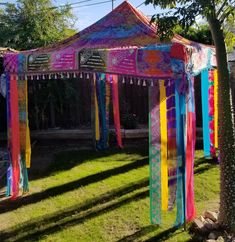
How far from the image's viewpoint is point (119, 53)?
561cm

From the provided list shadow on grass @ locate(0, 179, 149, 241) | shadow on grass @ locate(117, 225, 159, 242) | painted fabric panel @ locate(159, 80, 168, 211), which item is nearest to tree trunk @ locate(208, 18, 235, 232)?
painted fabric panel @ locate(159, 80, 168, 211)

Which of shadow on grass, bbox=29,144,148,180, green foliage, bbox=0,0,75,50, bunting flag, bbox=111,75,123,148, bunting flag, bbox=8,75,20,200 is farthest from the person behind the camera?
green foliage, bbox=0,0,75,50

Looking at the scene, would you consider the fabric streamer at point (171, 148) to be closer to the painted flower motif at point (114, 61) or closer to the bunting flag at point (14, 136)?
the painted flower motif at point (114, 61)

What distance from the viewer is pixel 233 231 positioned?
17.1ft

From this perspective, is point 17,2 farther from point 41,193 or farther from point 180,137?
point 180,137

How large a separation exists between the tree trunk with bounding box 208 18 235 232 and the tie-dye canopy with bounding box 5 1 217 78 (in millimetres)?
471

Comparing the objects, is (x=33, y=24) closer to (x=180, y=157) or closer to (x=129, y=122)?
(x=129, y=122)

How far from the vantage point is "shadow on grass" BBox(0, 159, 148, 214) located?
687 cm

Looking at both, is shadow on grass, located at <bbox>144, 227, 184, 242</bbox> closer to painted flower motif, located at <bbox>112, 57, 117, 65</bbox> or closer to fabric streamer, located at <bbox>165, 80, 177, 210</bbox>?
fabric streamer, located at <bbox>165, 80, 177, 210</bbox>

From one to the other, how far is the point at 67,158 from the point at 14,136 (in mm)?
2897

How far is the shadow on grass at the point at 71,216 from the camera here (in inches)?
227

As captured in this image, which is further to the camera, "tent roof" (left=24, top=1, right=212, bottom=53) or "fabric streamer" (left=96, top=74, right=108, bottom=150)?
"fabric streamer" (left=96, top=74, right=108, bottom=150)

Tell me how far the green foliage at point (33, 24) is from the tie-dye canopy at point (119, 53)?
230 inches

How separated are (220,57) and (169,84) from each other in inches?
30.1
